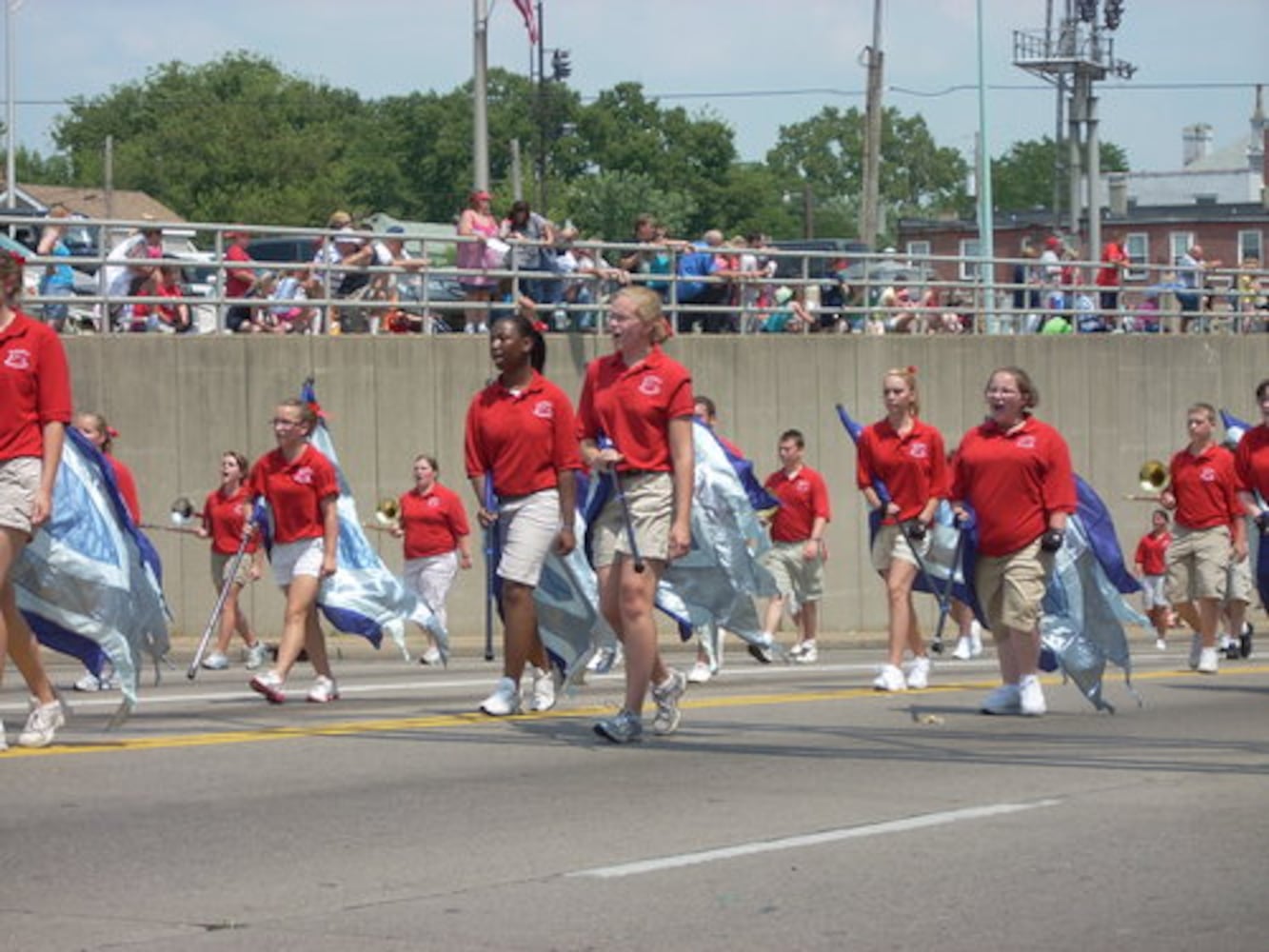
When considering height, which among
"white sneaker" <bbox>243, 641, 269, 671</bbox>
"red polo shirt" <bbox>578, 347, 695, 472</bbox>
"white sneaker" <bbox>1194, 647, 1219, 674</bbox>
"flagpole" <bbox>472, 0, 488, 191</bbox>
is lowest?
"white sneaker" <bbox>243, 641, 269, 671</bbox>

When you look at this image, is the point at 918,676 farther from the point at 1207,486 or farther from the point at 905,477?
the point at 1207,486

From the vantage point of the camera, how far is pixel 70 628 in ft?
39.8

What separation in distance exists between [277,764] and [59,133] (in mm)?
109710

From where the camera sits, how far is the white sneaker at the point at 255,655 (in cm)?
2028

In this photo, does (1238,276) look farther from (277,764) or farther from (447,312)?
(277,764)

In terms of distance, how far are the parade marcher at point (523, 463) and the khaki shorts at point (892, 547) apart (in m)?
4.12

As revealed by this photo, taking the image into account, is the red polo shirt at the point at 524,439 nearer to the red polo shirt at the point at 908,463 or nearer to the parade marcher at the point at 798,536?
the red polo shirt at the point at 908,463

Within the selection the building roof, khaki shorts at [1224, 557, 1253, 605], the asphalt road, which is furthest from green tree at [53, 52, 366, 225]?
the asphalt road

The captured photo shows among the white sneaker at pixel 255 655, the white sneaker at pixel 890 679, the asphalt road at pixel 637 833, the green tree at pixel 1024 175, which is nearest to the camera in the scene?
the asphalt road at pixel 637 833

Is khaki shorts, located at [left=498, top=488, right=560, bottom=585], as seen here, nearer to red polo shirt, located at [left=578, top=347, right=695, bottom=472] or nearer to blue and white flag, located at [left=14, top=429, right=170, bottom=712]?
red polo shirt, located at [left=578, top=347, right=695, bottom=472]

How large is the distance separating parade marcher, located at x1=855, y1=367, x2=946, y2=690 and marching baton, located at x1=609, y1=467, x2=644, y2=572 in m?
4.47

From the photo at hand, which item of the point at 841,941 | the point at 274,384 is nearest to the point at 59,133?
the point at 274,384

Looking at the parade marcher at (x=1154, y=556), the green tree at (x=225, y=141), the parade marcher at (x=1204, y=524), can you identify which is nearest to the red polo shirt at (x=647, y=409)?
the parade marcher at (x=1204, y=524)

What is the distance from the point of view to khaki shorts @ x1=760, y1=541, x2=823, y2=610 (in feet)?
72.2
